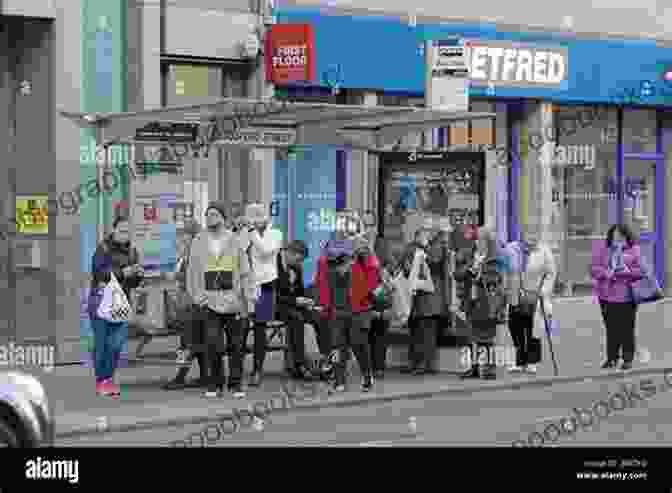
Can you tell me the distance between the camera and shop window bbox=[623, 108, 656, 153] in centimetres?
2759

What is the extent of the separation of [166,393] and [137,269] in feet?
4.66

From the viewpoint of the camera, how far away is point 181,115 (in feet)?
57.8

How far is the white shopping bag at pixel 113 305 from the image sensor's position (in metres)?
16.5

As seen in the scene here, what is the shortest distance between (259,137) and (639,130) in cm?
1077

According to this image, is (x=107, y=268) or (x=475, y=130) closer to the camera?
(x=107, y=268)

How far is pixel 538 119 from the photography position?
25.9 m

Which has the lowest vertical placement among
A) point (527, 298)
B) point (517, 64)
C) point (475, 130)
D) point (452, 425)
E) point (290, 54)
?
point (452, 425)

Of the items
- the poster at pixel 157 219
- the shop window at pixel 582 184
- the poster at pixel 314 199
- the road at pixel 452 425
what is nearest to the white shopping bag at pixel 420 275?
the road at pixel 452 425

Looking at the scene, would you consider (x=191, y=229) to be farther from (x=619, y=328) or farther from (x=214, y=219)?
(x=619, y=328)

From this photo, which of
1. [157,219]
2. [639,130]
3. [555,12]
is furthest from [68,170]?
[639,130]

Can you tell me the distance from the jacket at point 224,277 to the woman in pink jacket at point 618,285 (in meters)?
5.15

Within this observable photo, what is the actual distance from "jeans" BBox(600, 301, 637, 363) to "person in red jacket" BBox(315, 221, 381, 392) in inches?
150

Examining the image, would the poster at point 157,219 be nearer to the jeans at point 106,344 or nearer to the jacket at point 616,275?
the jeans at point 106,344

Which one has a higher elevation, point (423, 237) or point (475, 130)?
point (475, 130)
